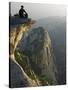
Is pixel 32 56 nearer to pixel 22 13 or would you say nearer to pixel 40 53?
pixel 40 53

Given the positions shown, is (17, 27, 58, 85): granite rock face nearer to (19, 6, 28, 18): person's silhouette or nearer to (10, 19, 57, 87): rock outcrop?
(10, 19, 57, 87): rock outcrop

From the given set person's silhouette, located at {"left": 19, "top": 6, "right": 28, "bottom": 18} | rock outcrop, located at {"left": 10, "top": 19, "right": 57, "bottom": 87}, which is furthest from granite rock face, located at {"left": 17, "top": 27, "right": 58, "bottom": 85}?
person's silhouette, located at {"left": 19, "top": 6, "right": 28, "bottom": 18}

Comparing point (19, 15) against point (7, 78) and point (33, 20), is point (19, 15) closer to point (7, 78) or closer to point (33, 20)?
point (33, 20)

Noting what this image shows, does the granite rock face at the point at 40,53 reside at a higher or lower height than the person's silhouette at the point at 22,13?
lower

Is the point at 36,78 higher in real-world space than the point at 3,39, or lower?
lower

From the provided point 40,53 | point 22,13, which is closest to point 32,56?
point 40,53

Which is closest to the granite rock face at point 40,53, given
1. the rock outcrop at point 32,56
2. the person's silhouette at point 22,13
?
the rock outcrop at point 32,56

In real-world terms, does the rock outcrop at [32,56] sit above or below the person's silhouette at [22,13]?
below

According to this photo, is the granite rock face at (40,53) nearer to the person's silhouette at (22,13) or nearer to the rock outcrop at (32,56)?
the rock outcrop at (32,56)

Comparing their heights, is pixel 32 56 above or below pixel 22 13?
below

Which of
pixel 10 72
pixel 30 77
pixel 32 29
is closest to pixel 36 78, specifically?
pixel 30 77

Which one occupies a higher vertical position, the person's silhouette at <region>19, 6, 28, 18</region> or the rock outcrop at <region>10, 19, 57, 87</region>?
the person's silhouette at <region>19, 6, 28, 18</region>
